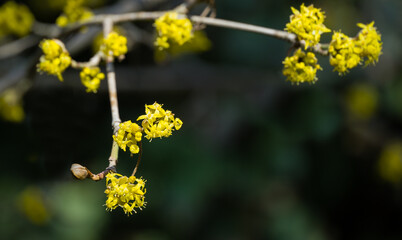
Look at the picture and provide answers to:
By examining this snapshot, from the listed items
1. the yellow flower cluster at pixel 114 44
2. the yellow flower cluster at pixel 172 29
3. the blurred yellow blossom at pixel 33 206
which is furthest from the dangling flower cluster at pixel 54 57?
the blurred yellow blossom at pixel 33 206

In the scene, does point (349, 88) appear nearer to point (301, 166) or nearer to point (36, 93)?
point (301, 166)

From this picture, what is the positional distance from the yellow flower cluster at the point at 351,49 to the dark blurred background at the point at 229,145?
52.9 inches

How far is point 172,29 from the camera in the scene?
1.64 meters

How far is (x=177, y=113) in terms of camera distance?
14.2 ft

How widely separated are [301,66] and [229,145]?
293 centimetres

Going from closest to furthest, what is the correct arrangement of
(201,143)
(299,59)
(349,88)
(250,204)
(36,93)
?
(299,59) → (36,93) → (201,143) → (250,204) → (349,88)

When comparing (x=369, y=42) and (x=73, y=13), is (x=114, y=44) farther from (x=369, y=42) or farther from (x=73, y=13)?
(x=369, y=42)

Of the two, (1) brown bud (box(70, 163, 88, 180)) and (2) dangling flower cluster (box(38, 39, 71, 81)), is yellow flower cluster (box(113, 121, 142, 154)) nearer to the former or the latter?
A: (1) brown bud (box(70, 163, 88, 180))

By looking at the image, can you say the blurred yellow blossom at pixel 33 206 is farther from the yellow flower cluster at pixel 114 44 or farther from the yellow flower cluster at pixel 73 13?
the yellow flower cluster at pixel 114 44

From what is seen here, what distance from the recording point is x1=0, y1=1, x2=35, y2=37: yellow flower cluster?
7.80 feet

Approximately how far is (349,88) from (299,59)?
322cm

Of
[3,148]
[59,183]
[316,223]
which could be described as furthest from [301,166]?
[3,148]

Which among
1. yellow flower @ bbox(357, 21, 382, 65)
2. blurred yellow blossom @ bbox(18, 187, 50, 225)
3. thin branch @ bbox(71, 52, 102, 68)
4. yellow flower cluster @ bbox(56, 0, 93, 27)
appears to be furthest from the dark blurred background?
yellow flower @ bbox(357, 21, 382, 65)

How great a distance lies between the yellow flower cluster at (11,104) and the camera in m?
2.46
